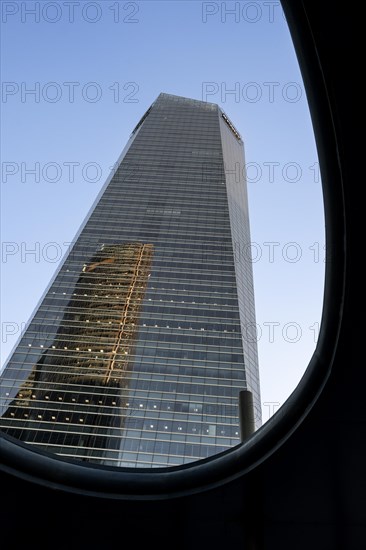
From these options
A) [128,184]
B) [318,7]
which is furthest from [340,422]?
[128,184]

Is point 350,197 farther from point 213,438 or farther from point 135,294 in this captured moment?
point 135,294

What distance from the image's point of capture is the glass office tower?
2410 inches

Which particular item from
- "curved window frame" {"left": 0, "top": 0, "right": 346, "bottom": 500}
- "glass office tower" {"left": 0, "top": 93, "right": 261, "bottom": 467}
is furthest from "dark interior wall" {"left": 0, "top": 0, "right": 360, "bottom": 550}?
"glass office tower" {"left": 0, "top": 93, "right": 261, "bottom": 467}

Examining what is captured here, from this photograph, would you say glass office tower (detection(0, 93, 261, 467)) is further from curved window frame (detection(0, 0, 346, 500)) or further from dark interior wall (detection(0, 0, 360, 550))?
curved window frame (detection(0, 0, 346, 500))

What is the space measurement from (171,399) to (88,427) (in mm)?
10449

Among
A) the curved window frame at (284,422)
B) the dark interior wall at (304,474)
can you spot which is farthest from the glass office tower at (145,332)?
the curved window frame at (284,422)

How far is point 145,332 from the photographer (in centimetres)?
7281

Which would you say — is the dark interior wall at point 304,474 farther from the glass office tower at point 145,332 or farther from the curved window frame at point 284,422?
the glass office tower at point 145,332

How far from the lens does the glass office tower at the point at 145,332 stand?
61.2 m

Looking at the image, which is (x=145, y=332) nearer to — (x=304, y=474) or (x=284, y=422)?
(x=304, y=474)

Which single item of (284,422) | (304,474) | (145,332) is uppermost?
(145,332)

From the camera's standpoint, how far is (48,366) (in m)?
68.2

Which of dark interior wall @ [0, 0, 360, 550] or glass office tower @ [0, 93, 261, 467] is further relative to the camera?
glass office tower @ [0, 93, 261, 467]

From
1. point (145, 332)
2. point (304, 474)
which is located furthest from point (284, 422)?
point (145, 332)
